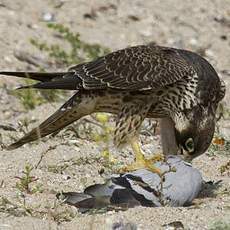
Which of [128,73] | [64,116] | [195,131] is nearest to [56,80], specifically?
[64,116]

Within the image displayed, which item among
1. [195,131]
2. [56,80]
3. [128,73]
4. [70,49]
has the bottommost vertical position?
[70,49]

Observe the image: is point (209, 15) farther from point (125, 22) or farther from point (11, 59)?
point (11, 59)

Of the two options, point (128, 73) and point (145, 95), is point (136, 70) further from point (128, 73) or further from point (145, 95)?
point (145, 95)

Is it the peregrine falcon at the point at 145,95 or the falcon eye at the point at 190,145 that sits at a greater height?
the peregrine falcon at the point at 145,95

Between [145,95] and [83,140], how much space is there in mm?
1055

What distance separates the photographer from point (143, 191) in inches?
244

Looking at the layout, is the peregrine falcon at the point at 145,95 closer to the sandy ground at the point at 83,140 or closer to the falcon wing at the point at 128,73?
the falcon wing at the point at 128,73

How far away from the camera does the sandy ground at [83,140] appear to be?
5.70m

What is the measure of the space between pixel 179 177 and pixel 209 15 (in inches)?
285

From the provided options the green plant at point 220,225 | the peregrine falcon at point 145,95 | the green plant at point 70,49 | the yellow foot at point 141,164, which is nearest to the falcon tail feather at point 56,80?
the peregrine falcon at point 145,95

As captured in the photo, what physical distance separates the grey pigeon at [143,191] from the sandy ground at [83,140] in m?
0.11

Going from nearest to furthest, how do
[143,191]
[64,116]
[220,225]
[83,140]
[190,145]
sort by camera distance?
[220,225] < [143,191] < [190,145] < [64,116] < [83,140]

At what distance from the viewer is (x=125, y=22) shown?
42.1 ft

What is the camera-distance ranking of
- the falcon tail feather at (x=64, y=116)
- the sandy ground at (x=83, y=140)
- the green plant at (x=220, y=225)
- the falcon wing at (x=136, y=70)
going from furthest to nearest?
1. the falcon tail feather at (x=64, y=116)
2. the falcon wing at (x=136, y=70)
3. the sandy ground at (x=83, y=140)
4. the green plant at (x=220, y=225)
